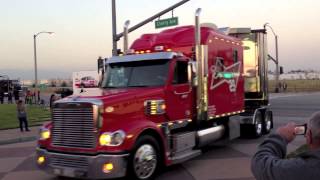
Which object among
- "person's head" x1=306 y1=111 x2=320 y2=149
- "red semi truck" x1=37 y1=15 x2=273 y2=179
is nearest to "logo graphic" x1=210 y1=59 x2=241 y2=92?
"red semi truck" x1=37 y1=15 x2=273 y2=179

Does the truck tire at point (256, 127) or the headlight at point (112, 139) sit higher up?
the headlight at point (112, 139)

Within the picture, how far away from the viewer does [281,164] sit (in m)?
2.65

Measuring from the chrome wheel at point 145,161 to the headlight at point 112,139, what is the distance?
469 mm

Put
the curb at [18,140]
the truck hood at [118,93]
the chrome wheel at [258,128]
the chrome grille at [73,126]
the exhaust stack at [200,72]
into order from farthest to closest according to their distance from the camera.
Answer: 1. the curb at [18,140]
2. the chrome wheel at [258,128]
3. the exhaust stack at [200,72]
4. the truck hood at [118,93]
5. the chrome grille at [73,126]

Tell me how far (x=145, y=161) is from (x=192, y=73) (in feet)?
9.22

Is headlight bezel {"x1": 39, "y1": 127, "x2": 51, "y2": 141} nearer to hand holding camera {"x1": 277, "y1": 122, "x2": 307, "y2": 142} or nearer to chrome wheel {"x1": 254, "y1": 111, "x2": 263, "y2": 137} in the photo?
hand holding camera {"x1": 277, "y1": 122, "x2": 307, "y2": 142}

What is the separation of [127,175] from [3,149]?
769cm

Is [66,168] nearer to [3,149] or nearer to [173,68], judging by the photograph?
[173,68]

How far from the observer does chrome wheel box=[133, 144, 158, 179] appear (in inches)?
368

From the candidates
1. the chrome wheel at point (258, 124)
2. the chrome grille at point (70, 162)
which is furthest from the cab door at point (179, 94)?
the chrome wheel at point (258, 124)

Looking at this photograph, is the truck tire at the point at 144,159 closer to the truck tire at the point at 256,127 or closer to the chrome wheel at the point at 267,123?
the truck tire at the point at 256,127

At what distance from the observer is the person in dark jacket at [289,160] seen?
2.58 meters

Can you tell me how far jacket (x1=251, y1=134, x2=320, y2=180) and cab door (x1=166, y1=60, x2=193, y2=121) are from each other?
7936 mm

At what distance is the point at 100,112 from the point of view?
30.0ft
